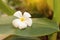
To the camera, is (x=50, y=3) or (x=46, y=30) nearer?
(x=46, y=30)

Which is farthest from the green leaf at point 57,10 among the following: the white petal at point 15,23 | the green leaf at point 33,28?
the white petal at point 15,23

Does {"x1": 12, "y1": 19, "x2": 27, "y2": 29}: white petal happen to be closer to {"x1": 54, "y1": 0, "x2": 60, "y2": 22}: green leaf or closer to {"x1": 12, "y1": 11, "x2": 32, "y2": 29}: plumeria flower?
{"x1": 12, "y1": 11, "x2": 32, "y2": 29}: plumeria flower

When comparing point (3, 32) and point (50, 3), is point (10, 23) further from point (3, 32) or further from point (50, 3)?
point (50, 3)

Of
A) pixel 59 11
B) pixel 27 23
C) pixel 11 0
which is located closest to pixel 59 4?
pixel 59 11

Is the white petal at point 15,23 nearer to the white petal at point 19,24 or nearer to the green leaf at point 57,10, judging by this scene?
the white petal at point 19,24

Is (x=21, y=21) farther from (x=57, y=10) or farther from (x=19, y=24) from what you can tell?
(x=57, y=10)

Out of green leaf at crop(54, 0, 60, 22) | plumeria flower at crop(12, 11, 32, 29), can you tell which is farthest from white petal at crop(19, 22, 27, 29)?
green leaf at crop(54, 0, 60, 22)

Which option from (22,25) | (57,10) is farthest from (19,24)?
(57,10)

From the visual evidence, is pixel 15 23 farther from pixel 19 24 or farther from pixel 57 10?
pixel 57 10
